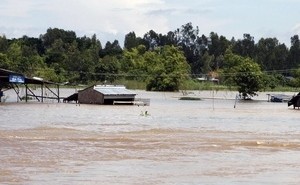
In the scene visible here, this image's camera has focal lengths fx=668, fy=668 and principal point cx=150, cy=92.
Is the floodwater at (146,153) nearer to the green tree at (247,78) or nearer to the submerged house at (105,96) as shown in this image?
the submerged house at (105,96)

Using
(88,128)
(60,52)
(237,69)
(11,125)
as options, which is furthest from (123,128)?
(60,52)

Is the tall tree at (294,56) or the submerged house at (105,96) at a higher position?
the tall tree at (294,56)

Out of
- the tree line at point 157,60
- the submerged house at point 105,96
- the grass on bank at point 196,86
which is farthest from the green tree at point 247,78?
the submerged house at point 105,96

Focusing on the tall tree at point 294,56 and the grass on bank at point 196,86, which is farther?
the tall tree at point 294,56

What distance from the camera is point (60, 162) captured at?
18.3 metres

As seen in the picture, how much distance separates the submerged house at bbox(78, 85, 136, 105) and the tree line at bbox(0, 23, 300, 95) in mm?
19283

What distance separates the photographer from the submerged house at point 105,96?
57.5m

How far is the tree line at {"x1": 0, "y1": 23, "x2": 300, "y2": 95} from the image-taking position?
87.1 m

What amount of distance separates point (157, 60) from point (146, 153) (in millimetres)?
77747

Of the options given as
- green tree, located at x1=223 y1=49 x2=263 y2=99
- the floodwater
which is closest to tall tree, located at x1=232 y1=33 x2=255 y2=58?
green tree, located at x1=223 y1=49 x2=263 y2=99

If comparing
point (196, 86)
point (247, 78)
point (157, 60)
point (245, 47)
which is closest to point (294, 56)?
point (245, 47)

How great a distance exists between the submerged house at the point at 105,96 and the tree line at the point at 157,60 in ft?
63.3

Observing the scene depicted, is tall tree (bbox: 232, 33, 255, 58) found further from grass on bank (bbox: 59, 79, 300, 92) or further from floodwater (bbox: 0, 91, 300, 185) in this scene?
floodwater (bbox: 0, 91, 300, 185)

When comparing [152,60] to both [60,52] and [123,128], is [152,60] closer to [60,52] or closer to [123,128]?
[60,52]
